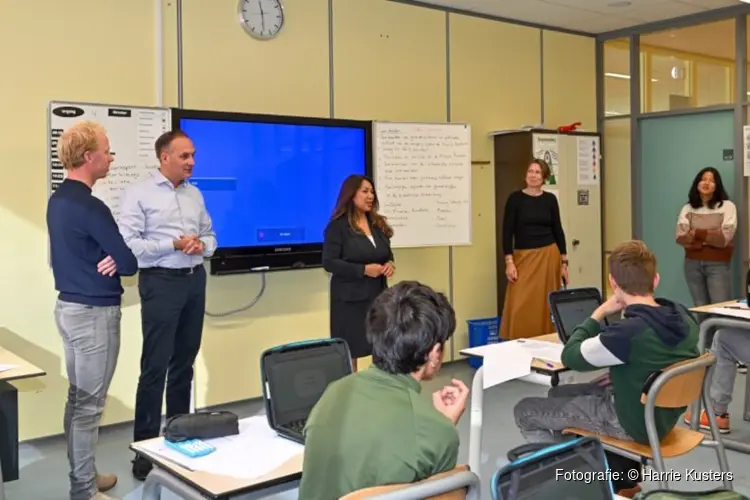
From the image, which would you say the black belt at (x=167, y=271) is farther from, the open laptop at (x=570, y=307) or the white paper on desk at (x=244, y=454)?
the open laptop at (x=570, y=307)

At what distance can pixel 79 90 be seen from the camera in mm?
4320

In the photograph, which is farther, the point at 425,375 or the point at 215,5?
the point at 215,5

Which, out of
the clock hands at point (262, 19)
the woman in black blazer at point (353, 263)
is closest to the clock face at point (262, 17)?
the clock hands at point (262, 19)

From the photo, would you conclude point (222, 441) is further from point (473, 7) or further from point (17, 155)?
point (473, 7)

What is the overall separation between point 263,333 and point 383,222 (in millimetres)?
1295

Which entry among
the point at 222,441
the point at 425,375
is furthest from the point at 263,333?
the point at 425,375

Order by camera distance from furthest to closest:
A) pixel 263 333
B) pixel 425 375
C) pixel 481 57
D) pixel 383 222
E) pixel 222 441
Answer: pixel 481 57
pixel 263 333
pixel 383 222
pixel 222 441
pixel 425 375

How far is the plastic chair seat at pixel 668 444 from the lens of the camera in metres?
2.78

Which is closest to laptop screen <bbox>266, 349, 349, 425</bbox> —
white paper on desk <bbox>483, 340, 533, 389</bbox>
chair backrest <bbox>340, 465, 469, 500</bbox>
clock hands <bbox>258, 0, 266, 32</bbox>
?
white paper on desk <bbox>483, 340, 533, 389</bbox>

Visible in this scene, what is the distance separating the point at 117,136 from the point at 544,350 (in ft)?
8.84

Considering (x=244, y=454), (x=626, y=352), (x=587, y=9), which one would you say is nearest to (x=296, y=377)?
(x=244, y=454)

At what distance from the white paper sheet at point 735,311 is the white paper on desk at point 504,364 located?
1.34 metres

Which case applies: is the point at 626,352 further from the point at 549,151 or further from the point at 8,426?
the point at 549,151

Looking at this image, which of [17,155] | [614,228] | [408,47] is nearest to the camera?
[17,155]
